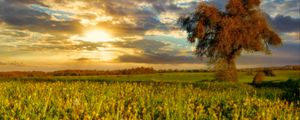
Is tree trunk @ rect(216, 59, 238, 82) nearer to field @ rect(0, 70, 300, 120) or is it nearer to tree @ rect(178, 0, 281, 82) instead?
tree @ rect(178, 0, 281, 82)

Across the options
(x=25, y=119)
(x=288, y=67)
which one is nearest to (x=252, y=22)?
(x=288, y=67)

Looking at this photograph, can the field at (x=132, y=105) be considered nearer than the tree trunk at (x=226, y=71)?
Yes

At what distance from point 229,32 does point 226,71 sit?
3.86m

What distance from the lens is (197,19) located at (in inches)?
1745

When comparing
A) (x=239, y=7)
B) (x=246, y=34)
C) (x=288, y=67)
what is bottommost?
(x=288, y=67)

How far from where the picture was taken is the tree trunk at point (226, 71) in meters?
43.5

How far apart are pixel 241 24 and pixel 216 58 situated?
165 inches

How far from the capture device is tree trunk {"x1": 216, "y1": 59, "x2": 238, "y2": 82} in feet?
143

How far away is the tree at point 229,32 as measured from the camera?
1714 inches

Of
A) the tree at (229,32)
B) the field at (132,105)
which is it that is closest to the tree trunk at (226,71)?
the tree at (229,32)

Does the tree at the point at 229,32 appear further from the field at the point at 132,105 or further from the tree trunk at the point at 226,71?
the field at the point at 132,105

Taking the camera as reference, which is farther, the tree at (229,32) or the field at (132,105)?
the tree at (229,32)

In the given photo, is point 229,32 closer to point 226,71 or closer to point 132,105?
point 226,71

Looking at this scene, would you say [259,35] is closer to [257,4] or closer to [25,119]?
[257,4]
